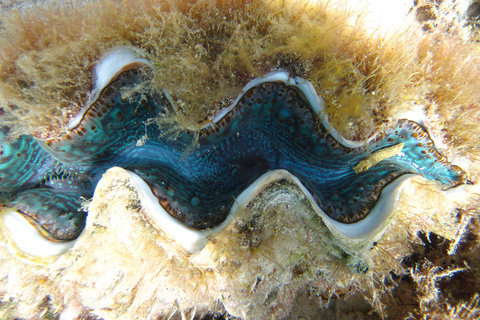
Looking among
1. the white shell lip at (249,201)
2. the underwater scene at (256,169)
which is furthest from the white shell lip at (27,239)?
the white shell lip at (249,201)

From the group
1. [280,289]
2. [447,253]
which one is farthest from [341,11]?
[447,253]

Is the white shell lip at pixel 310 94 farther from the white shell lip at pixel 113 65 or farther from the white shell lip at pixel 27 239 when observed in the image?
the white shell lip at pixel 27 239

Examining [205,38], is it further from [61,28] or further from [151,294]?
[151,294]

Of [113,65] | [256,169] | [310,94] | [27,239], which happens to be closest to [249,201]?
[256,169]

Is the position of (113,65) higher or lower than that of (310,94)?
higher

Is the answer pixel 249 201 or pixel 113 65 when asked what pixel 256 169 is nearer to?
pixel 249 201

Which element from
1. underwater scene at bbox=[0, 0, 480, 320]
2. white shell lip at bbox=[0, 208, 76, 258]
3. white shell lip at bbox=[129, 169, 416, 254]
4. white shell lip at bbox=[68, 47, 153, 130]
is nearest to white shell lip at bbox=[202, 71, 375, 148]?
underwater scene at bbox=[0, 0, 480, 320]
